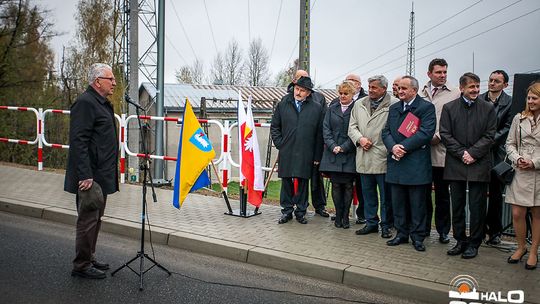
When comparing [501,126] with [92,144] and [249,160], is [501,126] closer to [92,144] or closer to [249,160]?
[249,160]

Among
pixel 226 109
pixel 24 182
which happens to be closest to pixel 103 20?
pixel 226 109

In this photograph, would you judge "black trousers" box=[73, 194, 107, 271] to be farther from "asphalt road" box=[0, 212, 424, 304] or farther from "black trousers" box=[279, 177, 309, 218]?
"black trousers" box=[279, 177, 309, 218]

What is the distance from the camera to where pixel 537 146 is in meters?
5.95

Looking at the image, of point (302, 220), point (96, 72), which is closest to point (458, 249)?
point (302, 220)

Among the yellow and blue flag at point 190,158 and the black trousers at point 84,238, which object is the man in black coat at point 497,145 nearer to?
the yellow and blue flag at point 190,158

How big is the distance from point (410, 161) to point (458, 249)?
4.01 ft

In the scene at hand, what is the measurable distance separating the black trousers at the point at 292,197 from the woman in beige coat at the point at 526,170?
308 cm

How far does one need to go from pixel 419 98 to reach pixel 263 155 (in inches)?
868

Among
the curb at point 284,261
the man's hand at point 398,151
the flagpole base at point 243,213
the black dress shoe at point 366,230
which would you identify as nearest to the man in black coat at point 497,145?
the man's hand at point 398,151

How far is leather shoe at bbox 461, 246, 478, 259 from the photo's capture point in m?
6.36

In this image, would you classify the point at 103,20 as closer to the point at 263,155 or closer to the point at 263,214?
the point at 263,155

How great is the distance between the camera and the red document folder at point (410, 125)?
679 cm

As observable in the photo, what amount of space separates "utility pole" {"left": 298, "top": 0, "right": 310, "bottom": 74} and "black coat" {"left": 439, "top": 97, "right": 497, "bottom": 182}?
915 centimetres

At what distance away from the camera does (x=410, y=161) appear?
6.80m
